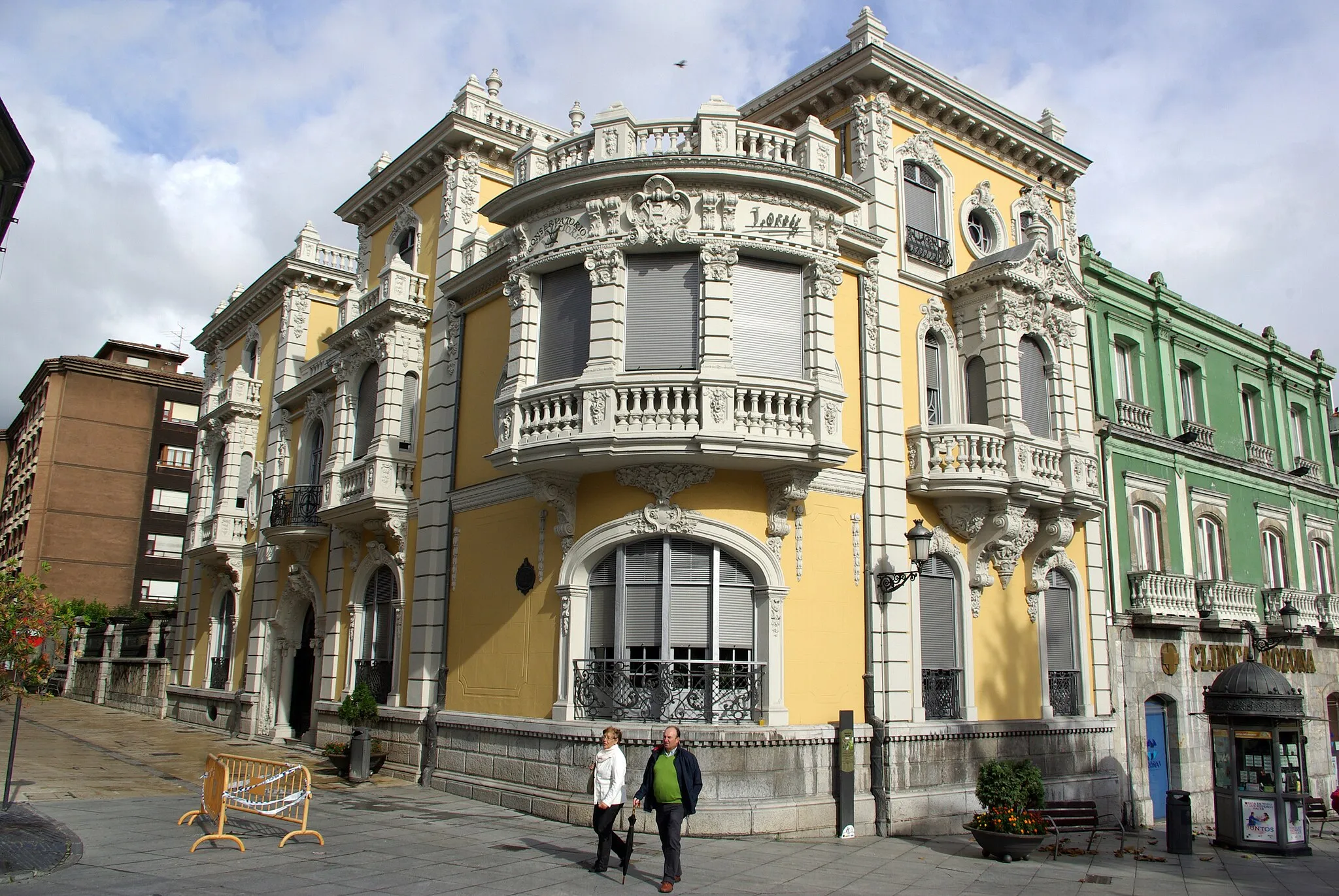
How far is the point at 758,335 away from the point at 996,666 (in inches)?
303

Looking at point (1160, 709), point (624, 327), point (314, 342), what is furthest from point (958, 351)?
point (314, 342)

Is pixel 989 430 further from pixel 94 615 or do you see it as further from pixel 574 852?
pixel 94 615

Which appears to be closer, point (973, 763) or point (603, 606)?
point (603, 606)

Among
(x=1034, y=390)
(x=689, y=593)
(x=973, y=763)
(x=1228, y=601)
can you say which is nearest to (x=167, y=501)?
(x=689, y=593)

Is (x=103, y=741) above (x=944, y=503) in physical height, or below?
below

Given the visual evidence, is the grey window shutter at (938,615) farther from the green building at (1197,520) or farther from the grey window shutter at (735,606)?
the green building at (1197,520)

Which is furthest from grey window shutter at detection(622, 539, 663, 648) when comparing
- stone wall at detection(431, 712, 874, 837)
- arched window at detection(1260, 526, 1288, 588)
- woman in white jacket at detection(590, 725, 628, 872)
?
arched window at detection(1260, 526, 1288, 588)

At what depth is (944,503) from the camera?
18.1 meters

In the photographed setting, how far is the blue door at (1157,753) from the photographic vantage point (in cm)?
2189

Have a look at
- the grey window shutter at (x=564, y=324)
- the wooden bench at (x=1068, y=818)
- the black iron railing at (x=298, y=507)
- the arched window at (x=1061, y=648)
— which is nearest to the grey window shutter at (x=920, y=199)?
the grey window shutter at (x=564, y=324)

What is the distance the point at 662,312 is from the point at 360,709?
10.1 meters

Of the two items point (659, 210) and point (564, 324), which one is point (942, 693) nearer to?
point (564, 324)

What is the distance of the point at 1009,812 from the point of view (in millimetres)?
14141

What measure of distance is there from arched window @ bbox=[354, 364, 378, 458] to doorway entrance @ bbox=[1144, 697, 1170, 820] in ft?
60.0
